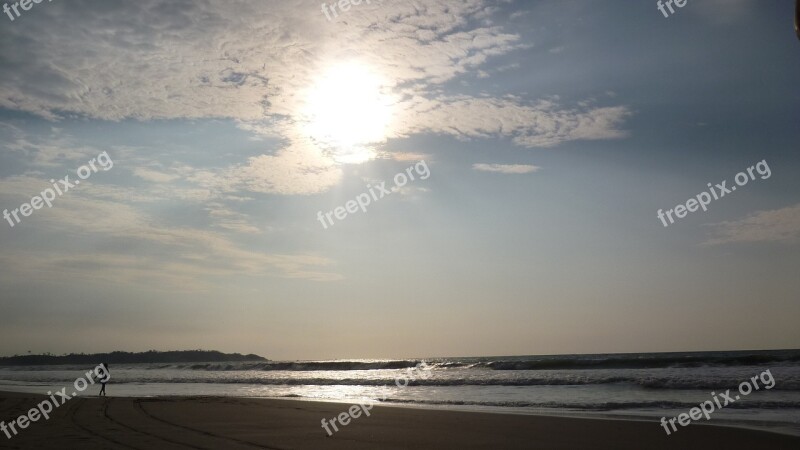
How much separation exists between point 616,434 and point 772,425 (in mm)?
4024

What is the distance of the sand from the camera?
395 inches

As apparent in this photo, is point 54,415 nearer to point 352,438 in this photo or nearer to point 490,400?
point 352,438

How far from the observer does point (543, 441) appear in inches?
430

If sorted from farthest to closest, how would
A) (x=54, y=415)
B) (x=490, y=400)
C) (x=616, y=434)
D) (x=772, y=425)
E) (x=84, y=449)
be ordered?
1. (x=490, y=400)
2. (x=54, y=415)
3. (x=772, y=425)
4. (x=616, y=434)
5. (x=84, y=449)

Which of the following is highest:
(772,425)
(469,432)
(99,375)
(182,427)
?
(99,375)

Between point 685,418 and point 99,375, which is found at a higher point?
point 99,375

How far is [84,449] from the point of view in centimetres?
888

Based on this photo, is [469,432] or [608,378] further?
[608,378]

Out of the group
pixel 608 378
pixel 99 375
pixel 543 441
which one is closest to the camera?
pixel 543 441

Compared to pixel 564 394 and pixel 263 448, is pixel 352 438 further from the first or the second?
pixel 564 394

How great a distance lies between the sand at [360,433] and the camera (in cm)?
1002

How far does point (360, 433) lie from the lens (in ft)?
38.5

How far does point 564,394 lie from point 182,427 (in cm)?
1610

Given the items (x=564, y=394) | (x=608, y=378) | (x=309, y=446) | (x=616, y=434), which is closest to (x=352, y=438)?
(x=309, y=446)
